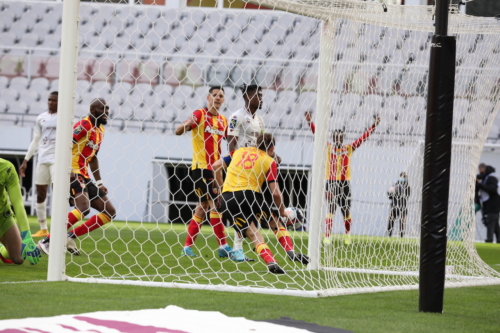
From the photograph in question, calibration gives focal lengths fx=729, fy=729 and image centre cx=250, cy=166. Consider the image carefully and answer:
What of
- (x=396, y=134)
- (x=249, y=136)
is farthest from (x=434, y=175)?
(x=396, y=134)

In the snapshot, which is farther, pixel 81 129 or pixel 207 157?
pixel 207 157

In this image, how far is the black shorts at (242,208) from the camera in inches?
233

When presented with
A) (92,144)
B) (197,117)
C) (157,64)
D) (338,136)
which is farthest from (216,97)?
(157,64)

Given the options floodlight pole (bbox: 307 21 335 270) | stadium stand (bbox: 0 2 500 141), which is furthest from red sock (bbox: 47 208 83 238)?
stadium stand (bbox: 0 2 500 141)

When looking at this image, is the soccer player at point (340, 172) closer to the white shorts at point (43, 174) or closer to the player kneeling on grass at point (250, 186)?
the player kneeling on grass at point (250, 186)

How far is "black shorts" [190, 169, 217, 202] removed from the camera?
7.24 metres

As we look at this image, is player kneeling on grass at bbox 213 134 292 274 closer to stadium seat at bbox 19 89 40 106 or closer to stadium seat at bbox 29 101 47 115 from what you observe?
stadium seat at bbox 29 101 47 115

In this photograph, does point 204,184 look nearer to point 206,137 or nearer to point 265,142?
point 206,137

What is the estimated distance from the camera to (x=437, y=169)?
3918mm

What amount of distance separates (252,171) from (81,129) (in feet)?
5.74

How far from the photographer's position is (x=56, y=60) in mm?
18156

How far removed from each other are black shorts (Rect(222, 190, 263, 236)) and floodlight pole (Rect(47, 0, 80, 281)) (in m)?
1.52

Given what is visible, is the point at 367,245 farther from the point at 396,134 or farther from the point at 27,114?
the point at 27,114

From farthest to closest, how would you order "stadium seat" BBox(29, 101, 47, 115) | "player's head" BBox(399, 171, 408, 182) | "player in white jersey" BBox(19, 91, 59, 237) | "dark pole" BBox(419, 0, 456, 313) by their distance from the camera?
"stadium seat" BBox(29, 101, 47, 115) < "player in white jersey" BBox(19, 91, 59, 237) < "player's head" BBox(399, 171, 408, 182) < "dark pole" BBox(419, 0, 456, 313)
